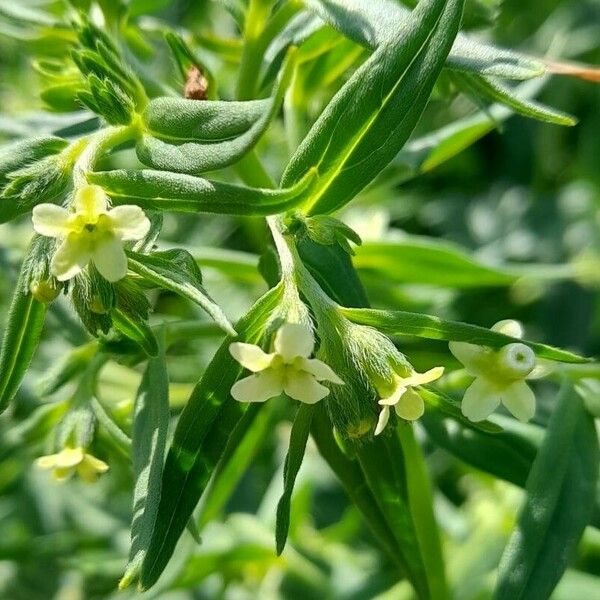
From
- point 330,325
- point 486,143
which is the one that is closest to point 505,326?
point 330,325

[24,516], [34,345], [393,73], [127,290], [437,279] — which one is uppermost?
[393,73]

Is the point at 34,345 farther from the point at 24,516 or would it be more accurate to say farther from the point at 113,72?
the point at 24,516

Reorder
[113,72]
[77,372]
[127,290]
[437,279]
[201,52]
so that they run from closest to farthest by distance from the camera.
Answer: [127,290]
[113,72]
[77,372]
[437,279]
[201,52]

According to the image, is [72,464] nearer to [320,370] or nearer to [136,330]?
[136,330]

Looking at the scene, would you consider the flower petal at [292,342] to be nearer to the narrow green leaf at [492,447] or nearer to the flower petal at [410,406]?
the flower petal at [410,406]

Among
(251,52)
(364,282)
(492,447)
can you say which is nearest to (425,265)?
(364,282)

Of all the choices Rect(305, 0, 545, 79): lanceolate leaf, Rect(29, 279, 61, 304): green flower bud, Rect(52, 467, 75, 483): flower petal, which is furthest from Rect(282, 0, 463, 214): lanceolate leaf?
Rect(52, 467, 75, 483): flower petal

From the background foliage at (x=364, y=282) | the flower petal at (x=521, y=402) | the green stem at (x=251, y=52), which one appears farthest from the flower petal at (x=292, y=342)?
the green stem at (x=251, y=52)

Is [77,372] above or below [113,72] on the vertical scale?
below
